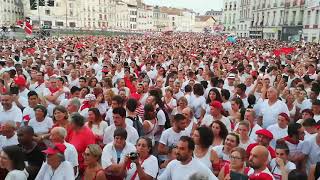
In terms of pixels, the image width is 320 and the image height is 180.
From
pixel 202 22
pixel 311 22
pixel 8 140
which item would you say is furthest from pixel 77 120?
pixel 202 22

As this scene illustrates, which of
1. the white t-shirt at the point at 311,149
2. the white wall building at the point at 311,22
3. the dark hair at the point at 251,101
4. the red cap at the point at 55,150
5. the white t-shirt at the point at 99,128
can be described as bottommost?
the white t-shirt at the point at 311,149

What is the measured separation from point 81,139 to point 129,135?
751mm

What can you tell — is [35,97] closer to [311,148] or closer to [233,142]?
[233,142]

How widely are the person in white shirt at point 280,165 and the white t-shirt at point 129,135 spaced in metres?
2.11

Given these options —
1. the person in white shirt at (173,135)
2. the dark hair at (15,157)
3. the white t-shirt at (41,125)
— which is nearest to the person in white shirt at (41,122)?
the white t-shirt at (41,125)

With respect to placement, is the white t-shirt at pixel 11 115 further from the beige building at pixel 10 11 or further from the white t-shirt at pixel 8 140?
the beige building at pixel 10 11

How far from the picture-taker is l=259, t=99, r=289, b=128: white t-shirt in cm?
806

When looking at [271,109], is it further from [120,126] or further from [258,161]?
[258,161]

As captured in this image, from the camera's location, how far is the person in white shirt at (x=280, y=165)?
16.7 ft

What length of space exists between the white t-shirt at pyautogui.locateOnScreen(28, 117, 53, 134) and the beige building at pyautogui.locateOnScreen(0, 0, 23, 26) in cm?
6992

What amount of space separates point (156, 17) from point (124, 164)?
15716cm

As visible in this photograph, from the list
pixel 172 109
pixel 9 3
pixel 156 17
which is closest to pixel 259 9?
pixel 9 3

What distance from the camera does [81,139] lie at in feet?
19.6

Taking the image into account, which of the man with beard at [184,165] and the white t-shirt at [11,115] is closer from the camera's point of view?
the man with beard at [184,165]
